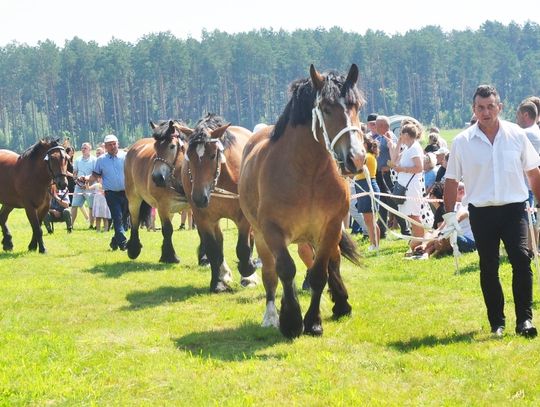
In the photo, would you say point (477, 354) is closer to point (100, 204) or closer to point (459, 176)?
point (459, 176)

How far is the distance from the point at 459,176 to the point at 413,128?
6220mm

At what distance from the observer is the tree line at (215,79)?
381 ft

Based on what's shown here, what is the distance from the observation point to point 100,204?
23.3 m

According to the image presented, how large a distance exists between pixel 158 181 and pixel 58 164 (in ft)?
12.8

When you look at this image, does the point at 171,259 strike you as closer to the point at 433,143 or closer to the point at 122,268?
the point at 122,268

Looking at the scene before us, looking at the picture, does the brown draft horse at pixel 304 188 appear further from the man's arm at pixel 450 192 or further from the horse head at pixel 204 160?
the horse head at pixel 204 160

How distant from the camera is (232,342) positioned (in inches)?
303

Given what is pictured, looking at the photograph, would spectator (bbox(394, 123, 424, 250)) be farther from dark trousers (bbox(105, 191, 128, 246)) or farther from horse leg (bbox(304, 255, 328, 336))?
dark trousers (bbox(105, 191, 128, 246))

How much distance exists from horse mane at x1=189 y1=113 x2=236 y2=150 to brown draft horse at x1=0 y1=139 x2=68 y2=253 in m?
6.36

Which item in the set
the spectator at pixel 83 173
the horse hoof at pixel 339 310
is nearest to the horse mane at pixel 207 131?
the horse hoof at pixel 339 310

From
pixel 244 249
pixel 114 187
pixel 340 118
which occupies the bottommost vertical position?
pixel 244 249

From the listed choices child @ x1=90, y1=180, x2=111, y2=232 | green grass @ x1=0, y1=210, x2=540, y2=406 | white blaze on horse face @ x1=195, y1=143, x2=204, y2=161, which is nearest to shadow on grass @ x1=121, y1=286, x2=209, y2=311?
green grass @ x1=0, y1=210, x2=540, y2=406

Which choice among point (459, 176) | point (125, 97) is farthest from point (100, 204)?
point (125, 97)

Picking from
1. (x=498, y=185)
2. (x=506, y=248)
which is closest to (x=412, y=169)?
(x=506, y=248)
